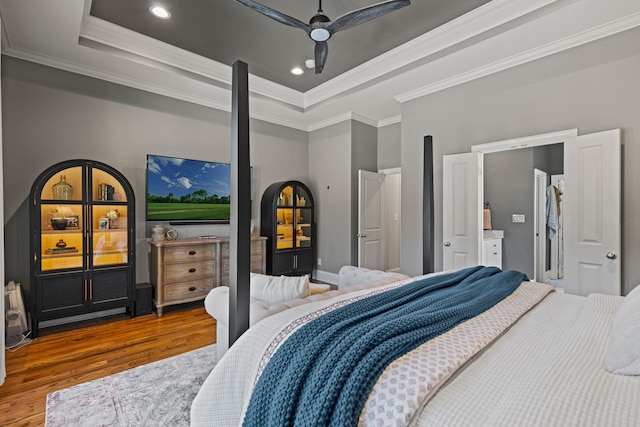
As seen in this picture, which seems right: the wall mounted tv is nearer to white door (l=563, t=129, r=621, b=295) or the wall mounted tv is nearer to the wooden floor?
the wooden floor

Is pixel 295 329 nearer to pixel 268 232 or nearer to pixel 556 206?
pixel 268 232

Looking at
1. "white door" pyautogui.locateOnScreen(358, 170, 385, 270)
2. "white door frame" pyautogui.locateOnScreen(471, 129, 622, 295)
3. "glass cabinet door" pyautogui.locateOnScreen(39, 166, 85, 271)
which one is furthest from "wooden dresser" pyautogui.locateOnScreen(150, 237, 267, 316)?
"white door frame" pyautogui.locateOnScreen(471, 129, 622, 295)

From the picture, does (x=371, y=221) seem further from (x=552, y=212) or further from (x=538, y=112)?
(x=552, y=212)

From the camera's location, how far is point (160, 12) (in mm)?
2896

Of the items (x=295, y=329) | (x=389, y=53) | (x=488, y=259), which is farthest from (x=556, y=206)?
(x=295, y=329)

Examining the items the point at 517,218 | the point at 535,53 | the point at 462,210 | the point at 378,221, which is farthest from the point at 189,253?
the point at 517,218

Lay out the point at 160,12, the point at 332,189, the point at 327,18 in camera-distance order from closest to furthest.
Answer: the point at 327,18 < the point at 160,12 < the point at 332,189

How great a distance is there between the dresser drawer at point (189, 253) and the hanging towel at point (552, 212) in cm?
520

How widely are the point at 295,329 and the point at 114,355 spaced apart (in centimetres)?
233

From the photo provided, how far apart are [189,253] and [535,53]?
4341 mm

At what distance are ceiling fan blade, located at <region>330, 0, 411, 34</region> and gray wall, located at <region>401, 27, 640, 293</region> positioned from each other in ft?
6.08

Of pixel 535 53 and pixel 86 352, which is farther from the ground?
pixel 535 53

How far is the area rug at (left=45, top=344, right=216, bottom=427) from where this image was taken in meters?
1.85

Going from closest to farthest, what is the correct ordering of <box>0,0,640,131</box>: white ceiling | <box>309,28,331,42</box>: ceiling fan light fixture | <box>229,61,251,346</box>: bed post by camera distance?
<box>229,61,251,346</box>: bed post, <box>309,28,331,42</box>: ceiling fan light fixture, <box>0,0,640,131</box>: white ceiling
